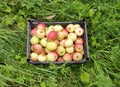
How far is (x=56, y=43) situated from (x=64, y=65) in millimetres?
237

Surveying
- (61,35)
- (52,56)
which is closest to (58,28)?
(61,35)

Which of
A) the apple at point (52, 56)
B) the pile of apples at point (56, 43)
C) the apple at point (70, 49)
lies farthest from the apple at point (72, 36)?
the apple at point (52, 56)

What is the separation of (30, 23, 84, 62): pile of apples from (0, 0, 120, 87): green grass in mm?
103

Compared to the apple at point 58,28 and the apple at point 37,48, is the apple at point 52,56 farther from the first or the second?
the apple at point 58,28

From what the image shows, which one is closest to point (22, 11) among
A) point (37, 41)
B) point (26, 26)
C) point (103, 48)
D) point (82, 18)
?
point (26, 26)

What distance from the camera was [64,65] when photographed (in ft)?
9.95

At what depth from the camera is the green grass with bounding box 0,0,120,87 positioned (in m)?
3.06

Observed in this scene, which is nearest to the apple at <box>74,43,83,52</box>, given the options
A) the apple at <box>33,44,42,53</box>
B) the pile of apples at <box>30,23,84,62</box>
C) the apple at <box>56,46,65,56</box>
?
the pile of apples at <box>30,23,84,62</box>

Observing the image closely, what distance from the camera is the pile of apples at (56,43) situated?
305 centimetres

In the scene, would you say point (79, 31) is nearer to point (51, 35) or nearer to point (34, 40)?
point (51, 35)

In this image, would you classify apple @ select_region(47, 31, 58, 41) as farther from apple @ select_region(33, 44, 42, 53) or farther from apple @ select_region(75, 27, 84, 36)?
apple @ select_region(75, 27, 84, 36)

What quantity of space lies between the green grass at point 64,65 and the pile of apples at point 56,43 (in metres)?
0.10

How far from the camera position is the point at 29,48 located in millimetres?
3135

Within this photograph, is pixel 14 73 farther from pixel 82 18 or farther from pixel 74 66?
pixel 82 18
